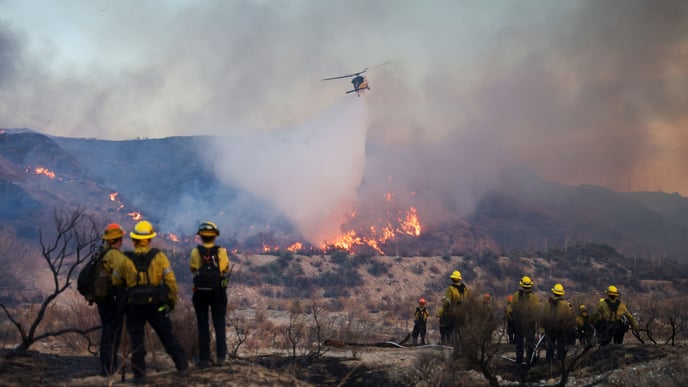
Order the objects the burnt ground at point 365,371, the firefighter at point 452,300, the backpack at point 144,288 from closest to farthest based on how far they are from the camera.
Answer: the backpack at point 144,288 → the burnt ground at point 365,371 → the firefighter at point 452,300

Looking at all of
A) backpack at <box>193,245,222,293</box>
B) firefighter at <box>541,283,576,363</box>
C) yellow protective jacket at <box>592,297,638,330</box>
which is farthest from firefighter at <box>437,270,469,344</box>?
backpack at <box>193,245,222,293</box>

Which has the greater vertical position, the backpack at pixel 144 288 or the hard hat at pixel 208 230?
the hard hat at pixel 208 230

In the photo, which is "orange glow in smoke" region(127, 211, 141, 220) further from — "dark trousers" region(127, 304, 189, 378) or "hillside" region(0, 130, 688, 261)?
"dark trousers" region(127, 304, 189, 378)

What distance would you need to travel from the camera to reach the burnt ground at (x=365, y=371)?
712 centimetres

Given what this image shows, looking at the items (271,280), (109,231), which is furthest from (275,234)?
(109,231)

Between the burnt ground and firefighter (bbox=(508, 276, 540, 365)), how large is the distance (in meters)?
0.46

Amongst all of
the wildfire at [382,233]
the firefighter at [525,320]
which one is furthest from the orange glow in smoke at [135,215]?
the firefighter at [525,320]

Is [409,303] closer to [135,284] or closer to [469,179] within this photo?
[135,284]

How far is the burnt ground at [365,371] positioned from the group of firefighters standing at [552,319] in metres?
0.41

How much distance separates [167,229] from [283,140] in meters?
22.5

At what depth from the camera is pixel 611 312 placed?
39.5 ft

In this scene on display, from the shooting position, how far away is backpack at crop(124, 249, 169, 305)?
685 cm

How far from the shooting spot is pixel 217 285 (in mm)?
7426

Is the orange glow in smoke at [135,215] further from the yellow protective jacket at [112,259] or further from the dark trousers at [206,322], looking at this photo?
the yellow protective jacket at [112,259]
